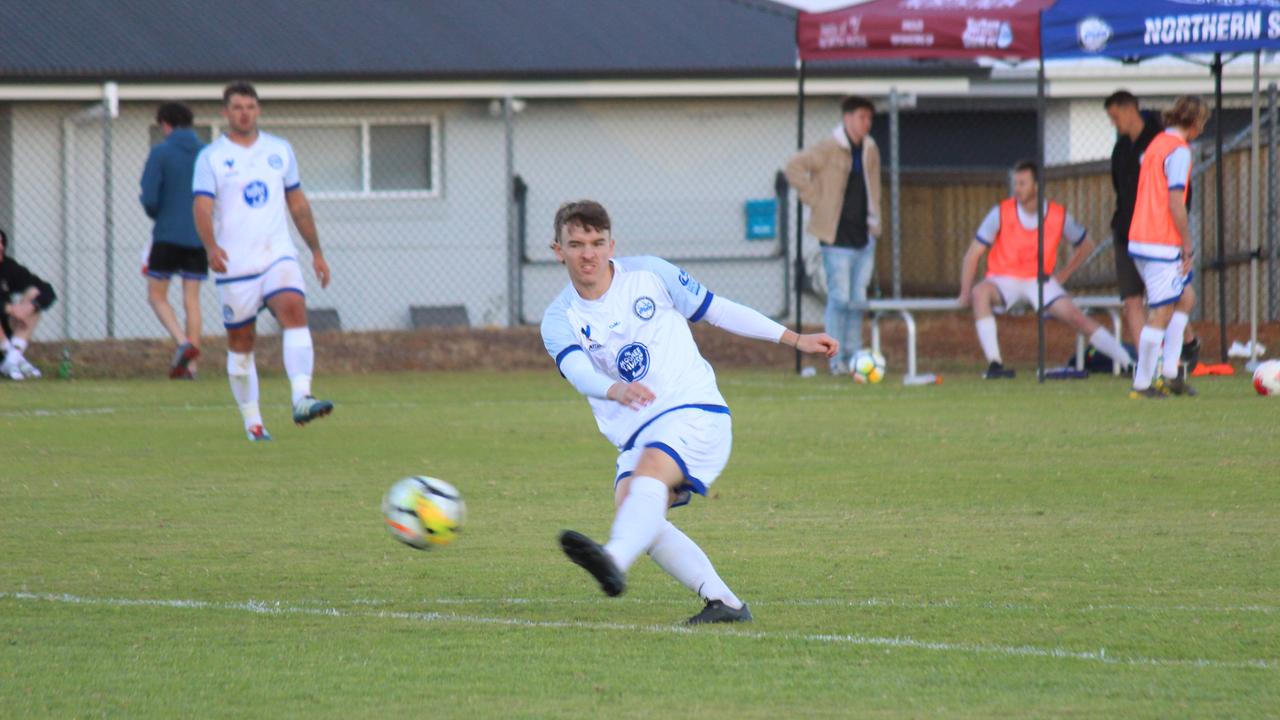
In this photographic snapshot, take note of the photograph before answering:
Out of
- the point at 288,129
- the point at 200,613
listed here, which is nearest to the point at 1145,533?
the point at 200,613

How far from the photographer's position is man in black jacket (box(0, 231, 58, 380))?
1805 cm

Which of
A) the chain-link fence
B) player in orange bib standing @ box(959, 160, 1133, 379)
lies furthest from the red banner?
the chain-link fence

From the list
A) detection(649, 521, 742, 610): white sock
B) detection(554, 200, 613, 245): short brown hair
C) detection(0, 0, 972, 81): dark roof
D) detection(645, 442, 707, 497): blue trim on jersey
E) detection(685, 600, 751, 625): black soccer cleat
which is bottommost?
detection(685, 600, 751, 625): black soccer cleat

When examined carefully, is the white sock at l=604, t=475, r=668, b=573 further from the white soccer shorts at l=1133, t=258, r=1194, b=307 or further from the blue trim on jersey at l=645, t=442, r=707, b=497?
the white soccer shorts at l=1133, t=258, r=1194, b=307

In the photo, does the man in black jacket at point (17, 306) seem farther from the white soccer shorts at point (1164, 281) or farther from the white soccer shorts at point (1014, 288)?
the white soccer shorts at point (1164, 281)

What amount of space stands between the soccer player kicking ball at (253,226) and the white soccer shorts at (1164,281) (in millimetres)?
6160

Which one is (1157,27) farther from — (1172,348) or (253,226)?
(253,226)

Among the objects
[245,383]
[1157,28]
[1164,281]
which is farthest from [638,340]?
[1157,28]

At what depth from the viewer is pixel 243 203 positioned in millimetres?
11945

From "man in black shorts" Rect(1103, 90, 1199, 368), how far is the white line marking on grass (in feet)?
33.3

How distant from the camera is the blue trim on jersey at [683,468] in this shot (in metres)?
6.18

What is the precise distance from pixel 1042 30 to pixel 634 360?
33.9 ft

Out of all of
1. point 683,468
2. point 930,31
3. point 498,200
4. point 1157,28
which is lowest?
point 683,468

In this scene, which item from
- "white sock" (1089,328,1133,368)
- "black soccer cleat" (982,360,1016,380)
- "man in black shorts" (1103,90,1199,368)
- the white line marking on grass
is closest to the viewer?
the white line marking on grass
